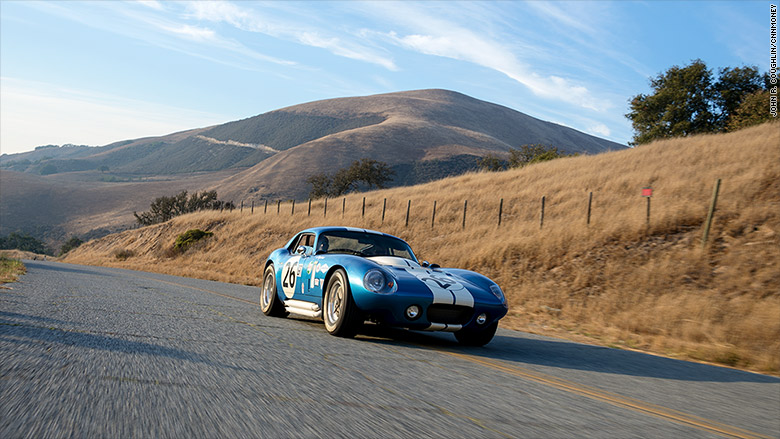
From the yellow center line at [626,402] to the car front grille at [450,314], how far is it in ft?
2.59

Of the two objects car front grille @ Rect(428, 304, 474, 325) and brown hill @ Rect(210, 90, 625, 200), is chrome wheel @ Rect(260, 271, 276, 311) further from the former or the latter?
brown hill @ Rect(210, 90, 625, 200)

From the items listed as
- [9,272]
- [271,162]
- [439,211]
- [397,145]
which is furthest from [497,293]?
[397,145]

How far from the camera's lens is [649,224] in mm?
15742

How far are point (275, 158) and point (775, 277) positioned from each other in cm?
12373

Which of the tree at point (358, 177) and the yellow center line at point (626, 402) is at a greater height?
the tree at point (358, 177)

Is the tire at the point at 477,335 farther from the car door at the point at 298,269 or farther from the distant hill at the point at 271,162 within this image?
the distant hill at the point at 271,162

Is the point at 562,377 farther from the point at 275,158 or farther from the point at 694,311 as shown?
the point at 275,158

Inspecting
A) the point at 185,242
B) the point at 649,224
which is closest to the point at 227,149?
the point at 185,242

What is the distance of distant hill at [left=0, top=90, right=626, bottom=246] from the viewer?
104000 mm

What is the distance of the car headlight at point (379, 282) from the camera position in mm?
6086

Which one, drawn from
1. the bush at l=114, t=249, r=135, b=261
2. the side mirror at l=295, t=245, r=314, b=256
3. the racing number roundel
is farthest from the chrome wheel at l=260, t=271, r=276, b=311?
the bush at l=114, t=249, r=135, b=261

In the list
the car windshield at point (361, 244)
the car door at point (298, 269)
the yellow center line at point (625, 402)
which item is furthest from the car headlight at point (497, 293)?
the car door at point (298, 269)

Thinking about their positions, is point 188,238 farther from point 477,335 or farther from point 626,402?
point 626,402

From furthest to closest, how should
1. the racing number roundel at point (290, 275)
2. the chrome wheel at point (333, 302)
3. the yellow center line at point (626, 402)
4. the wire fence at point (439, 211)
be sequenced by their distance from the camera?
the wire fence at point (439, 211), the racing number roundel at point (290, 275), the chrome wheel at point (333, 302), the yellow center line at point (626, 402)
